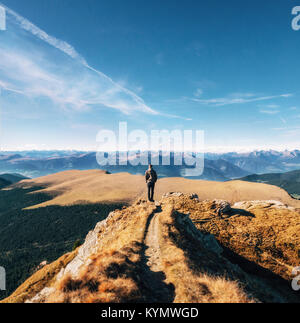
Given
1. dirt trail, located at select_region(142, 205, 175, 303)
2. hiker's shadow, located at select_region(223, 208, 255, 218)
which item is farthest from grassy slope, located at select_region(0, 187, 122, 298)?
hiker's shadow, located at select_region(223, 208, 255, 218)

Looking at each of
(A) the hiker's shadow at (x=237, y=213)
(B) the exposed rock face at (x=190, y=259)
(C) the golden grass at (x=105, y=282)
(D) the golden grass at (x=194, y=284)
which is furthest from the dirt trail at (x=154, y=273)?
(A) the hiker's shadow at (x=237, y=213)

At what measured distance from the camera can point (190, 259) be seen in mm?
11562

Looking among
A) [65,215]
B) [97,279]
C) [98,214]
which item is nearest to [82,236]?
[98,214]

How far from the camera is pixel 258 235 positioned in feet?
69.7

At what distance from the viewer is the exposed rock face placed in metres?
7.64

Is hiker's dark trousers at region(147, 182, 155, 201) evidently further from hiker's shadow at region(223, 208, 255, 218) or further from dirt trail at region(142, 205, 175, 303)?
hiker's shadow at region(223, 208, 255, 218)

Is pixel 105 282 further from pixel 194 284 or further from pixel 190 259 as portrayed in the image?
pixel 190 259

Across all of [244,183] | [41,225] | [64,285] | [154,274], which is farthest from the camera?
[244,183]

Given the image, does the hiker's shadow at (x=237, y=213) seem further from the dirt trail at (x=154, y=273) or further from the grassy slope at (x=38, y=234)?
the grassy slope at (x=38, y=234)

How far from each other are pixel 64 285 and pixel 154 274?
5023mm

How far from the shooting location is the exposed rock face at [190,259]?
764 cm

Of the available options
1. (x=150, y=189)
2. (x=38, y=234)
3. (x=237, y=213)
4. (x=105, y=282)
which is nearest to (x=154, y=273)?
(x=105, y=282)
